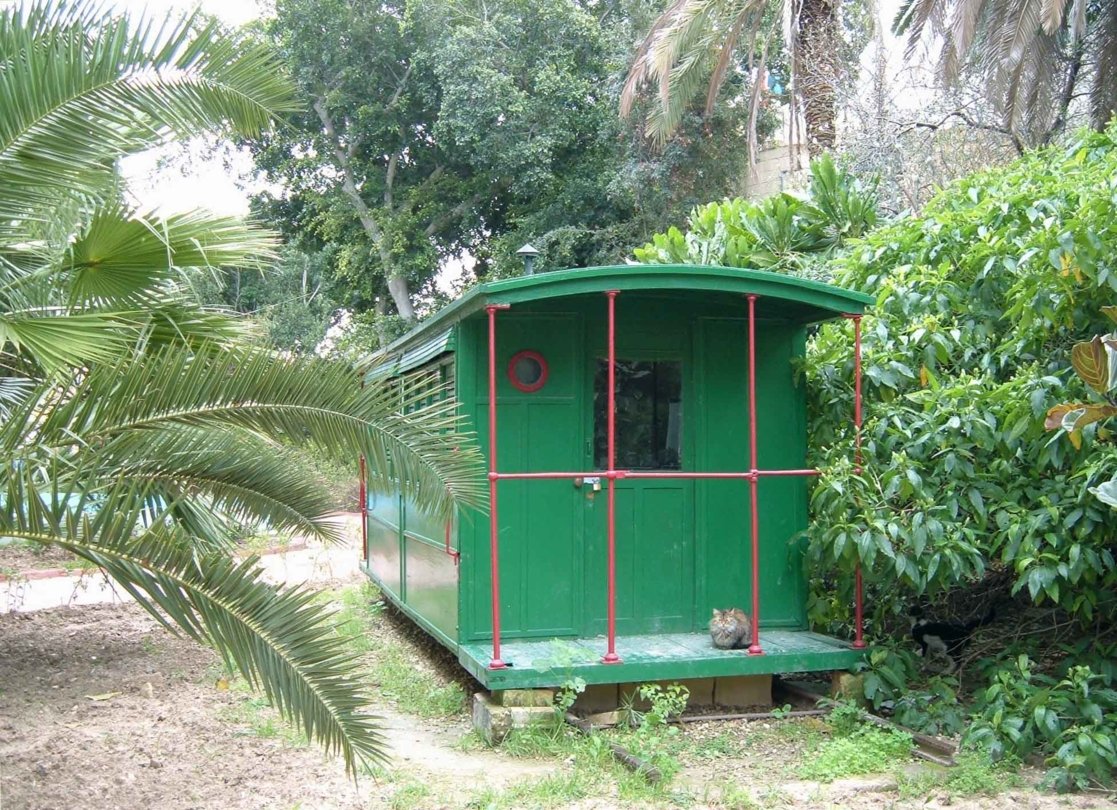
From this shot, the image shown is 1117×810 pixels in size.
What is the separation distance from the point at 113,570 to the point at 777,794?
3198 mm

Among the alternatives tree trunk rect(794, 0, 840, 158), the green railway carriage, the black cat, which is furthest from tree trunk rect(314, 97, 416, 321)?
the black cat

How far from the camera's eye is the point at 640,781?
5.29 metres

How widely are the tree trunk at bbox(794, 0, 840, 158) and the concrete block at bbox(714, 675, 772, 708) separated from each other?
7.60 m

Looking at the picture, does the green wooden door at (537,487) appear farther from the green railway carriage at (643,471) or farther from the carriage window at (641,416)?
the carriage window at (641,416)

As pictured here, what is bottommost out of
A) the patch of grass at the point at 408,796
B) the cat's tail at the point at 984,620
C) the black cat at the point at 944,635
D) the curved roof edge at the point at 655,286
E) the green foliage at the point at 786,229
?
the patch of grass at the point at 408,796

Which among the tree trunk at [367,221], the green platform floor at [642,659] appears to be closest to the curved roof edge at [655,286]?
the green platform floor at [642,659]

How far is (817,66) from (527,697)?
30.4 ft

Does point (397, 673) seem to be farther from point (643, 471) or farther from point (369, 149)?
point (369, 149)

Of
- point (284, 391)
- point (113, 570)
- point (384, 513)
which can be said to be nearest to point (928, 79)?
point (384, 513)

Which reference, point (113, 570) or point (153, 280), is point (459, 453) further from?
point (153, 280)

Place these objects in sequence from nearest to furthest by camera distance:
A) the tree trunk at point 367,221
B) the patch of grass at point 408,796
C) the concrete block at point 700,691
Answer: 1. the patch of grass at point 408,796
2. the concrete block at point 700,691
3. the tree trunk at point 367,221

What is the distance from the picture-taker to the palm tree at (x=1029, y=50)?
35.5ft

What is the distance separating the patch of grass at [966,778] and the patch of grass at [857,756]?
19cm

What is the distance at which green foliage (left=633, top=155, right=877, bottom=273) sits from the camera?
9461 mm
